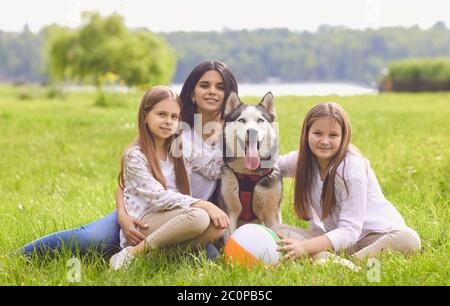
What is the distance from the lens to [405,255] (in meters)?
3.59

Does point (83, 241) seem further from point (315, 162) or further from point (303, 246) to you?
point (315, 162)

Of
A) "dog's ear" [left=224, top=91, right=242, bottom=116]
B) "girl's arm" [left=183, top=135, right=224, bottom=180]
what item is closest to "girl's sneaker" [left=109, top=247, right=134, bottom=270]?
"girl's arm" [left=183, top=135, right=224, bottom=180]

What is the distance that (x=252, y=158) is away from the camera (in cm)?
355

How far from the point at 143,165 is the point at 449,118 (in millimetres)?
7962

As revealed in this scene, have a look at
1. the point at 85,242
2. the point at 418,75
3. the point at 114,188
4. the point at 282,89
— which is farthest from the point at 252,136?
the point at 418,75

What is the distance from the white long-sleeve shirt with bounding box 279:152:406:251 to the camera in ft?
11.4

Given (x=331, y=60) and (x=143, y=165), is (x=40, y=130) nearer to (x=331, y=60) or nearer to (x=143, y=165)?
(x=143, y=165)

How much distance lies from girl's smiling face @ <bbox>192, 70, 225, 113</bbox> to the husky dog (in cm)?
23

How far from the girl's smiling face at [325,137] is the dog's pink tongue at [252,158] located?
1.09 ft

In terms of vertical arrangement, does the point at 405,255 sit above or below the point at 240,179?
below

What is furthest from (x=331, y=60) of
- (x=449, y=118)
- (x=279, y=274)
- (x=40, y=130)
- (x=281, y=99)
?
(x=279, y=274)

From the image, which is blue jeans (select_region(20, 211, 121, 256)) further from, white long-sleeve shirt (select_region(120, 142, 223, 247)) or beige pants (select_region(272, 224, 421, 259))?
beige pants (select_region(272, 224, 421, 259))

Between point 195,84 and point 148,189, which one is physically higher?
point 195,84

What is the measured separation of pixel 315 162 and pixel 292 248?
60 cm
